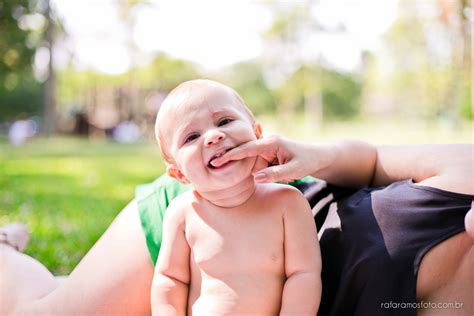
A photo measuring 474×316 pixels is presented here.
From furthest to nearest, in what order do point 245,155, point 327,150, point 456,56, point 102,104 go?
point 102,104, point 456,56, point 327,150, point 245,155

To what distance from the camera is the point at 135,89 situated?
1820 cm

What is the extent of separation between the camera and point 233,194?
4.34 feet

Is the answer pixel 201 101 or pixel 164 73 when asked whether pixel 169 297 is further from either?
pixel 164 73

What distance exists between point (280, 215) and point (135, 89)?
687 inches

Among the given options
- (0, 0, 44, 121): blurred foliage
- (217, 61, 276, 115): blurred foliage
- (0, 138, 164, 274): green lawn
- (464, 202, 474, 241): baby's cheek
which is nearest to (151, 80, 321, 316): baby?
(464, 202, 474, 241): baby's cheek

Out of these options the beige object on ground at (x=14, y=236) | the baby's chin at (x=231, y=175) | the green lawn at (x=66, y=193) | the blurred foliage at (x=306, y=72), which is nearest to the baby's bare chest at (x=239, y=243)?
the baby's chin at (x=231, y=175)

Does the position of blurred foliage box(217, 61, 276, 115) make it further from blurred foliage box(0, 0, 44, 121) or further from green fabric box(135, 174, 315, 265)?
green fabric box(135, 174, 315, 265)

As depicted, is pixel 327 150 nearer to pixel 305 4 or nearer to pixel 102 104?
pixel 305 4

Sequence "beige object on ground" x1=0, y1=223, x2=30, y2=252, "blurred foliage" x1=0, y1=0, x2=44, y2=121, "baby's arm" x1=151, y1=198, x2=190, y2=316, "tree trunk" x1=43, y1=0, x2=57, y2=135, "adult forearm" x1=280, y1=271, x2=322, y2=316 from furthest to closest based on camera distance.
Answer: "tree trunk" x1=43, y1=0, x2=57, y2=135, "blurred foliage" x1=0, y1=0, x2=44, y2=121, "beige object on ground" x1=0, y1=223, x2=30, y2=252, "baby's arm" x1=151, y1=198, x2=190, y2=316, "adult forearm" x1=280, y1=271, x2=322, y2=316

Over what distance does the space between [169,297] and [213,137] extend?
17.3 inches

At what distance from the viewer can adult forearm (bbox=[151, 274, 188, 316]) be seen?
1342 mm

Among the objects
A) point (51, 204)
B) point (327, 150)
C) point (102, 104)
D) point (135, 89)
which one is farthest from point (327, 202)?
point (102, 104)

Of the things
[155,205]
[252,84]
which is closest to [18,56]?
[252,84]

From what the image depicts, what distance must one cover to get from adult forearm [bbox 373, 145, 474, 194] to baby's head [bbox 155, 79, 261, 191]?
48cm
